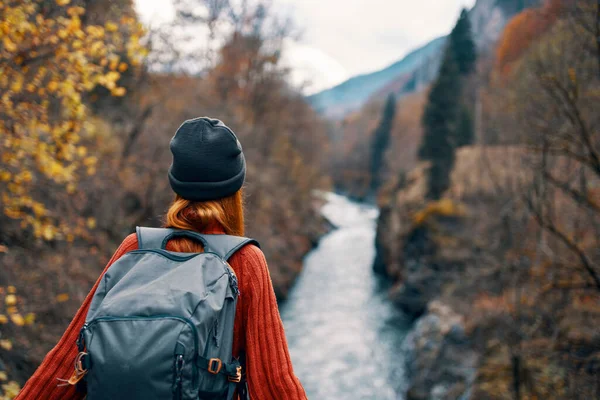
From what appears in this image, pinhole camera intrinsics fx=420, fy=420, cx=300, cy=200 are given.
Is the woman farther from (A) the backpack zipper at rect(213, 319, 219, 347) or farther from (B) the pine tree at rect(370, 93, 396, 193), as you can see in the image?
(B) the pine tree at rect(370, 93, 396, 193)

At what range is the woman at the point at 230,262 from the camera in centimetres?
132

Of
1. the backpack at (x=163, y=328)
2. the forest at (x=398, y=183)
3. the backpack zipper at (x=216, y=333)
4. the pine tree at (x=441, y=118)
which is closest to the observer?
the backpack at (x=163, y=328)

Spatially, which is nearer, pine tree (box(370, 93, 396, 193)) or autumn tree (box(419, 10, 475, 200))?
autumn tree (box(419, 10, 475, 200))

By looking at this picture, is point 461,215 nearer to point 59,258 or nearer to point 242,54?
point 242,54

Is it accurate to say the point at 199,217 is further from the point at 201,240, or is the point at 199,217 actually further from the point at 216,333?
the point at 216,333

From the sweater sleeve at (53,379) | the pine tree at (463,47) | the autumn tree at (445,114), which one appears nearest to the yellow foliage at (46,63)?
the sweater sleeve at (53,379)

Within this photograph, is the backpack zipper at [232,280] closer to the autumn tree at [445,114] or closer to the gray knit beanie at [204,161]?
the gray knit beanie at [204,161]

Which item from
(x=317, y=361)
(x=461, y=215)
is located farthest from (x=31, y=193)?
(x=461, y=215)

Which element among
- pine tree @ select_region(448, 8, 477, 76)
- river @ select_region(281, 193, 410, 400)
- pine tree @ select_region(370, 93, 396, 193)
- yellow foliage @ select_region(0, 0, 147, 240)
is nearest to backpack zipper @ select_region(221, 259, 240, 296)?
yellow foliage @ select_region(0, 0, 147, 240)

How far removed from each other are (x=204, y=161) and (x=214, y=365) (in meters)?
0.65

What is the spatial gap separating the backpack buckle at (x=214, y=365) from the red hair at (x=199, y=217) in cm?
37

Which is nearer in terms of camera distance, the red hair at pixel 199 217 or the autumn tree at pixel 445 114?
the red hair at pixel 199 217

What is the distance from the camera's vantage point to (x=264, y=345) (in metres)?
1.32

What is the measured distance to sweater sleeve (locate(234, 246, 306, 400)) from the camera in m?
1.31
